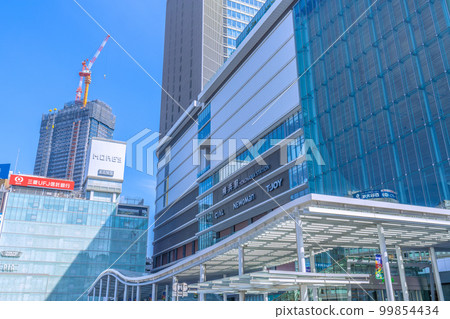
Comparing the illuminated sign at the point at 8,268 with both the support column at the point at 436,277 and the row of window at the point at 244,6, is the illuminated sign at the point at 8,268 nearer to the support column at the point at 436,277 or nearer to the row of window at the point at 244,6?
the row of window at the point at 244,6

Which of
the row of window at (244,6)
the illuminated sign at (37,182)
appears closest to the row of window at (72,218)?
the illuminated sign at (37,182)

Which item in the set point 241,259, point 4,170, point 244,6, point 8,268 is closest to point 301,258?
point 241,259

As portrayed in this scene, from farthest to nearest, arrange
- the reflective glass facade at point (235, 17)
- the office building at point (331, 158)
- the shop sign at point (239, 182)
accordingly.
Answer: the reflective glass facade at point (235, 17) < the shop sign at point (239, 182) < the office building at point (331, 158)

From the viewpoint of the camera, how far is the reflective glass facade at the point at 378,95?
32625 mm

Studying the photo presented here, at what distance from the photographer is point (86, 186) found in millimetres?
102125

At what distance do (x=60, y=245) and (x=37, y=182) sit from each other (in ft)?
67.2

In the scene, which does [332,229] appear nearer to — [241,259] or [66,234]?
[241,259]

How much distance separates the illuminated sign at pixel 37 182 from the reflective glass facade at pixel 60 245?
30.0 ft

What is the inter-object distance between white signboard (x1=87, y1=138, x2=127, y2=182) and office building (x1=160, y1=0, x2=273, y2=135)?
Result: 46.7 feet

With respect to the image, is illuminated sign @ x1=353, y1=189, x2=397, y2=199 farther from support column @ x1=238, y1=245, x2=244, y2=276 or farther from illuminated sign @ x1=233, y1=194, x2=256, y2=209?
illuminated sign @ x1=233, y1=194, x2=256, y2=209

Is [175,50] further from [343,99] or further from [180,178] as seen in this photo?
[343,99]

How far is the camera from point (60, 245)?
91.7 metres

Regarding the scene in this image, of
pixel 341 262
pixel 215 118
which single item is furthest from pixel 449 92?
pixel 215 118

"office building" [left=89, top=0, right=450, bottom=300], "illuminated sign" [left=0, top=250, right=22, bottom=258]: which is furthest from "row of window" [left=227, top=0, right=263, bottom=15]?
"illuminated sign" [left=0, top=250, right=22, bottom=258]
